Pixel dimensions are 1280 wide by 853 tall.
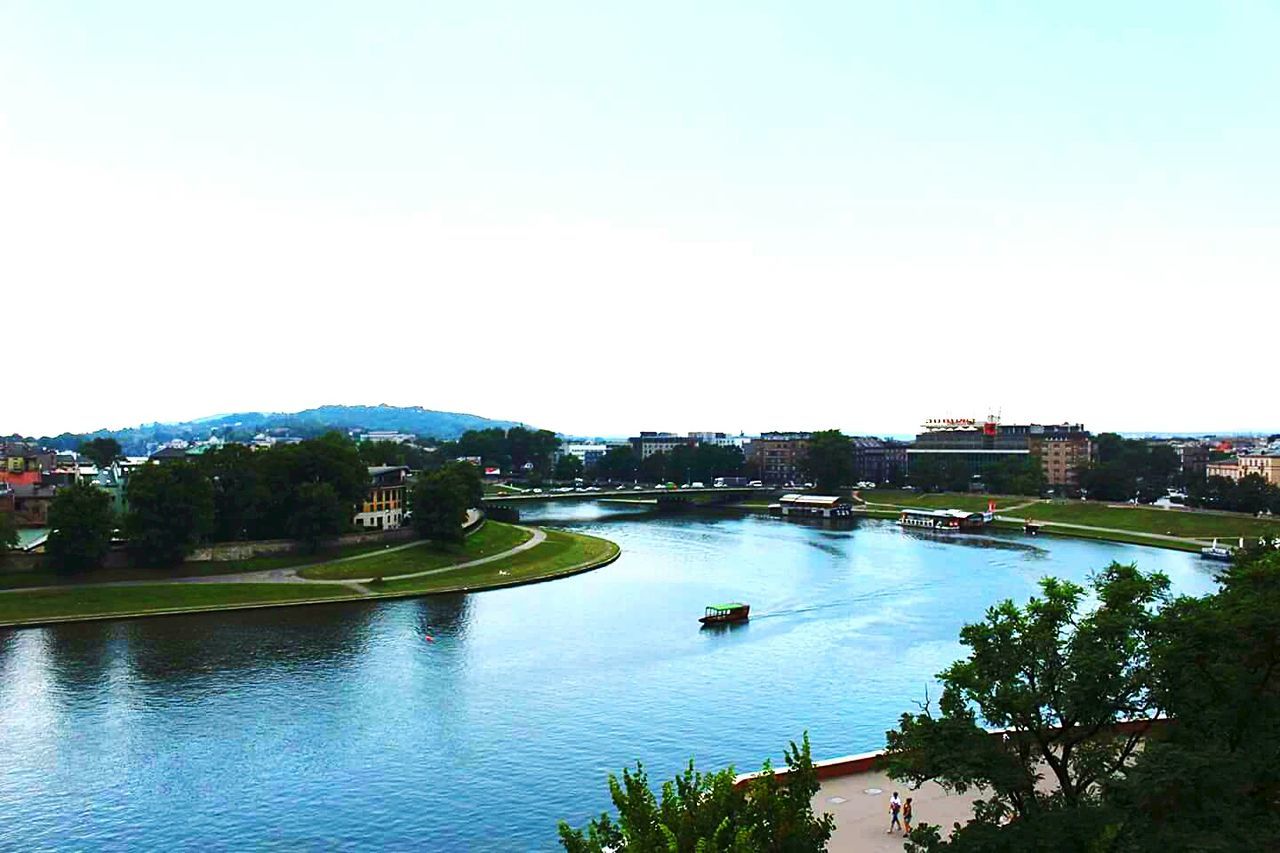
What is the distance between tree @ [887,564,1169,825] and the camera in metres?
25.2

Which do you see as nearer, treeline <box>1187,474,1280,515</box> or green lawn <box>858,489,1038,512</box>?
treeline <box>1187,474,1280,515</box>

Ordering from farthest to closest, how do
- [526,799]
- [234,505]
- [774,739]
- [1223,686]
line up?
[234,505], [774,739], [526,799], [1223,686]

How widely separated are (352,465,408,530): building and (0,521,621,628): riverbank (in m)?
9.50

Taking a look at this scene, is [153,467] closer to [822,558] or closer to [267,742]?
[267,742]

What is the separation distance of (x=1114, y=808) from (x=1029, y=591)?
6901cm

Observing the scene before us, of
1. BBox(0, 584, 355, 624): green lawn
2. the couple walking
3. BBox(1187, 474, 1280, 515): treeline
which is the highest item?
BBox(1187, 474, 1280, 515): treeline

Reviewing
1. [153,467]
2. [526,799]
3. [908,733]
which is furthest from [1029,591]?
[153,467]

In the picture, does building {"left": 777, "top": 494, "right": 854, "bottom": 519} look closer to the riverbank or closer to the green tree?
the green tree

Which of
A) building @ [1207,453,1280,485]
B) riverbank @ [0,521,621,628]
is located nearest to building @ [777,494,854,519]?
building @ [1207,453,1280,485]

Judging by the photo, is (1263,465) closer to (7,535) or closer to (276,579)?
(276,579)

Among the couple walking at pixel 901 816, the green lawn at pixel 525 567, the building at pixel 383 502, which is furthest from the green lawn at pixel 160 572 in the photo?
the couple walking at pixel 901 816

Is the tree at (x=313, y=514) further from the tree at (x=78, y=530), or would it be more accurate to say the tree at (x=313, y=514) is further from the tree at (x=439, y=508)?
the tree at (x=78, y=530)

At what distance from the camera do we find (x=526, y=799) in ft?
131

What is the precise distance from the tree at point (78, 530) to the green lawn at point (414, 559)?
53.1ft
